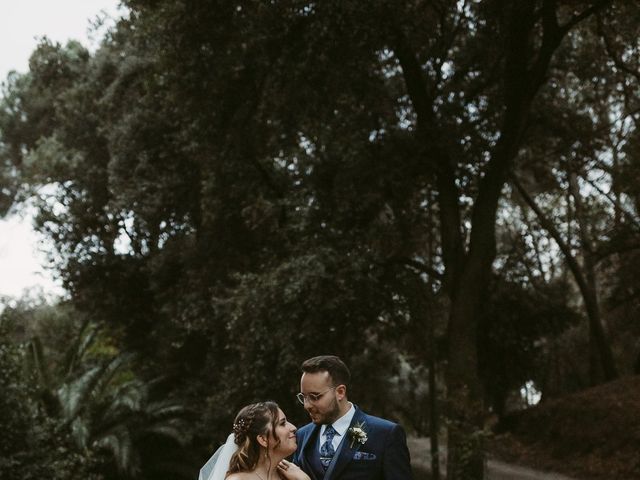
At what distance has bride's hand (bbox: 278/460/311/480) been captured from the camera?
4547 mm

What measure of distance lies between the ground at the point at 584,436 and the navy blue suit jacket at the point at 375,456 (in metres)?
12.0

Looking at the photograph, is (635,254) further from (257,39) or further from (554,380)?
(257,39)

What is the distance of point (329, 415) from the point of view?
4625 millimetres

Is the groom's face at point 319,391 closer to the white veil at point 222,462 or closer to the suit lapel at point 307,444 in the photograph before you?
the suit lapel at point 307,444

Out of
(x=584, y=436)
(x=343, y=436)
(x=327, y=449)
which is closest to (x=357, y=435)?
(x=343, y=436)

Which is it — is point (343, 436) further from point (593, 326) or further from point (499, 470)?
point (593, 326)

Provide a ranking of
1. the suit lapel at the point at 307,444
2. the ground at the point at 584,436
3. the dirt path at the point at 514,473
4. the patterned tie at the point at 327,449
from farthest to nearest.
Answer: the dirt path at the point at 514,473 → the ground at the point at 584,436 → the suit lapel at the point at 307,444 → the patterned tie at the point at 327,449

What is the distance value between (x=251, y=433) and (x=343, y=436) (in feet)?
1.81

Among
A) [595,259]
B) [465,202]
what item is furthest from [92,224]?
[595,259]

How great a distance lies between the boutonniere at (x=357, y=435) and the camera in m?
4.53

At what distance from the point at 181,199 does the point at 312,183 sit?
5.18 m

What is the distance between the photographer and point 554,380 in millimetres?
27859

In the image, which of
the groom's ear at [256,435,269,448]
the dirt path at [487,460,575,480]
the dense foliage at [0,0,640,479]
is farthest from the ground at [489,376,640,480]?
the groom's ear at [256,435,269,448]

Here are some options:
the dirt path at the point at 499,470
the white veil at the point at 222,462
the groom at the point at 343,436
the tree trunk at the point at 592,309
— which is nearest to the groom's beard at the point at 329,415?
the groom at the point at 343,436
